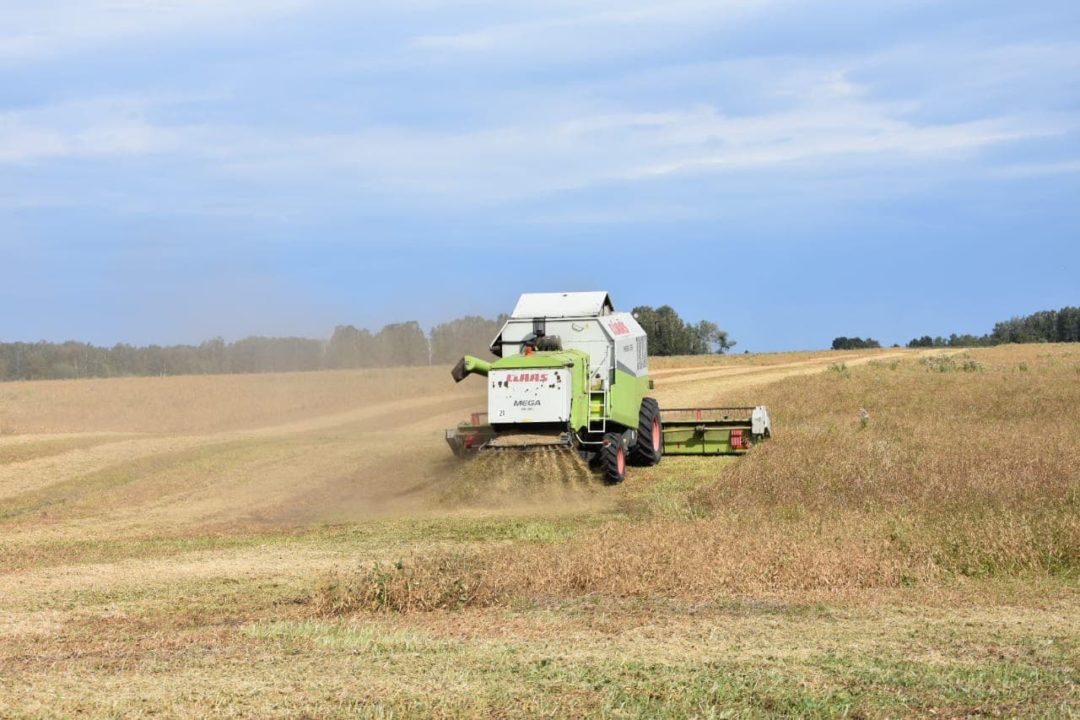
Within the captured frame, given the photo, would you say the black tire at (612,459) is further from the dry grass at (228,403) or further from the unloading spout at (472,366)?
the dry grass at (228,403)

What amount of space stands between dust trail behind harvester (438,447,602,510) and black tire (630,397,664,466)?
3644mm

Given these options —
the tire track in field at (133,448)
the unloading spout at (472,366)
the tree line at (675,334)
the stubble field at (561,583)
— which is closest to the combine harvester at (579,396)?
the unloading spout at (472,366)

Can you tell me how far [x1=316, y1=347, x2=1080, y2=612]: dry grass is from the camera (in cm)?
1012

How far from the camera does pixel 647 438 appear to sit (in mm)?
21703

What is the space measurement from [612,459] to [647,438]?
2.47 meters

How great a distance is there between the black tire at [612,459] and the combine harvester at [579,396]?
16 millimetres

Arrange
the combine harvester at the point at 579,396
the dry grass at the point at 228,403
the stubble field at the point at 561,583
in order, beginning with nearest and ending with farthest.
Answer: the stubble field at the point at 561,583 → the combine harvester at the point at 579,396 → the dry grass at the point at 228,403

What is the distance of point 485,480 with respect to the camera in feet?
59.5

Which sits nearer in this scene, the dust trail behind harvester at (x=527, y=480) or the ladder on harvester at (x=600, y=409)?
the dust trail behind harvester at (x=527, y=480)

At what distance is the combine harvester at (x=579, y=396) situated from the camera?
18.3 meters

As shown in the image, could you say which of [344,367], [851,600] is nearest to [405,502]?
[851,600]

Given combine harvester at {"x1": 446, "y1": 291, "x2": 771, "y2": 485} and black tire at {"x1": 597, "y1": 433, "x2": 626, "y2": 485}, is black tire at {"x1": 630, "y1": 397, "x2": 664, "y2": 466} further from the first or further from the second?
black tire at {"x1": 597, "y1": 433, "x2": 626, "y2": 485}

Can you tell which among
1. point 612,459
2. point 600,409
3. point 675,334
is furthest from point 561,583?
point 675,334

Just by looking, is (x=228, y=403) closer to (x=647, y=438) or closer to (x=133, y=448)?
(x=133, y=448)
